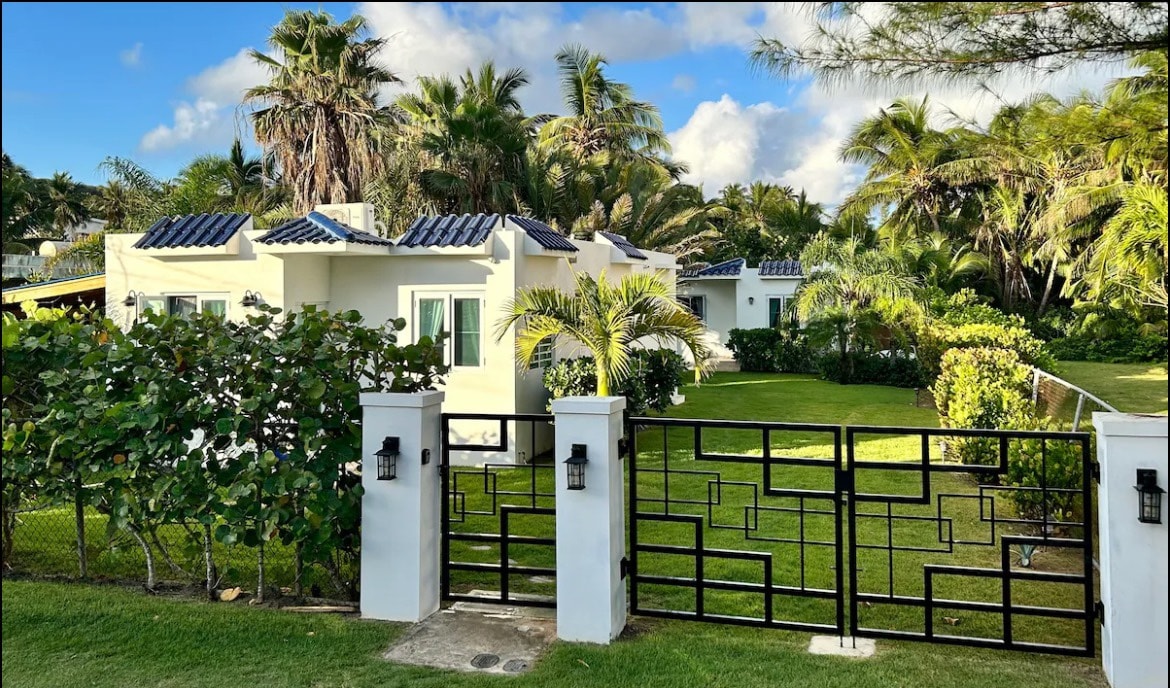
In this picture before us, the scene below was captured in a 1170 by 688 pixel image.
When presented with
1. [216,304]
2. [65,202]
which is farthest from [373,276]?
[65,202]

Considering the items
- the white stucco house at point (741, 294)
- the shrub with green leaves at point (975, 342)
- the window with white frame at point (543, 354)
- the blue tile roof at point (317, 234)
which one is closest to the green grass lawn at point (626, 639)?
the window with white frame at point (543, 354)

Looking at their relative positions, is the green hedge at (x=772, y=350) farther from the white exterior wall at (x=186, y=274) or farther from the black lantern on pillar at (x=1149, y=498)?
the black lantern on pillar at (x=1149, y=498)

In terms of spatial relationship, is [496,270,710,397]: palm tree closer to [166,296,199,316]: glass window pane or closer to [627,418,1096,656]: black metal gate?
[627,418,1096,656]: black metal gate

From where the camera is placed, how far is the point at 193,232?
11.7 meters

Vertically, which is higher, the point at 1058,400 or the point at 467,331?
the point at 467,331

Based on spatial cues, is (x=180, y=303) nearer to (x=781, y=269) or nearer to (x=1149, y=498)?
(x=1149, y=498)

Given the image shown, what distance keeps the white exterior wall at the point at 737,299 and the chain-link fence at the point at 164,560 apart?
20981mm

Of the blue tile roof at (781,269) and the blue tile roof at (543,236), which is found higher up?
the blue tile roof at (781,269)

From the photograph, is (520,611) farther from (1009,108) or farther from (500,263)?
(500,263)

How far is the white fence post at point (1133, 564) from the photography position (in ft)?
13.0

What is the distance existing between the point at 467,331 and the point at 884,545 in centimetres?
675

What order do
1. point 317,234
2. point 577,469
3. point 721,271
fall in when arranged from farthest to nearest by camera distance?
point 721,271
point 317,234
point 577,469

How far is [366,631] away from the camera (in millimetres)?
4891

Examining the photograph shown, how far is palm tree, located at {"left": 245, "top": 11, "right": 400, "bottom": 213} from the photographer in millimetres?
21516
